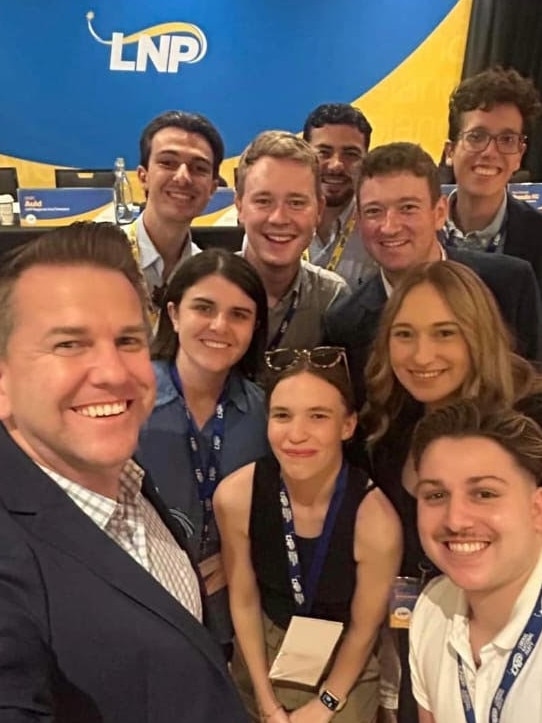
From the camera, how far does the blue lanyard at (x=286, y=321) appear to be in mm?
2527

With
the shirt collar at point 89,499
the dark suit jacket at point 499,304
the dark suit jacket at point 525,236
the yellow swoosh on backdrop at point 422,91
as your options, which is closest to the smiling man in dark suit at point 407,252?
the dark suit jacket at point 499,304

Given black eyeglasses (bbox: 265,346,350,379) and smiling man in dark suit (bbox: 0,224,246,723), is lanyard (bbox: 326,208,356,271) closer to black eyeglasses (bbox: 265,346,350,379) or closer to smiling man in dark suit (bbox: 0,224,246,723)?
black eyeglasses (bbox: 265,346,350,379)

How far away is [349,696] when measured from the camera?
206cm

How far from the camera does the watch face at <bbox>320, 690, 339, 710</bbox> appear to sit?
202 cm

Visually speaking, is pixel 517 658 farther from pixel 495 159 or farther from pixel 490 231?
pixel 495 159

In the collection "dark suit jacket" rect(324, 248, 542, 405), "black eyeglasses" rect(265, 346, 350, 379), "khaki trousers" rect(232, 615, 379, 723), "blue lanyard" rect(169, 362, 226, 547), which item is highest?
"dark suit jacket" rect(324, 248, 542, 405)

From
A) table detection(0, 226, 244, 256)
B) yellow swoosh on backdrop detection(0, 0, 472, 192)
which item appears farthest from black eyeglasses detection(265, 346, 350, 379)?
yellow swoosh on backdrop detection(0, 0, 472, 192)

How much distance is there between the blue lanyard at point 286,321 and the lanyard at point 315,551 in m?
0.60

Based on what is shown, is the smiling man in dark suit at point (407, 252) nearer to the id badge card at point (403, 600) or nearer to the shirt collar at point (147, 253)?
the id badge card at point (403, 600)

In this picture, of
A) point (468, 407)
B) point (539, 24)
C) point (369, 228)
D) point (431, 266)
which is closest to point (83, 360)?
point (468, 407)

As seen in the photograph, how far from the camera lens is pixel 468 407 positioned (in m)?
1.72

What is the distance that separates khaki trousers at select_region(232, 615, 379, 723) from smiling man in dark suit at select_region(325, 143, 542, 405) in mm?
742

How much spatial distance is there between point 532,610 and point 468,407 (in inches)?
17.5

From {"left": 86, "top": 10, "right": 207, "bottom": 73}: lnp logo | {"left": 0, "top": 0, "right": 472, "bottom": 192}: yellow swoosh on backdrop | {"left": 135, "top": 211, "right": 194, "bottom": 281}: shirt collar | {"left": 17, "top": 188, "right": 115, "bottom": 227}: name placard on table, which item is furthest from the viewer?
{"left": 0, "top": 0, "right": 472, "bottom": 192}: yellow swoosh on backdrop
